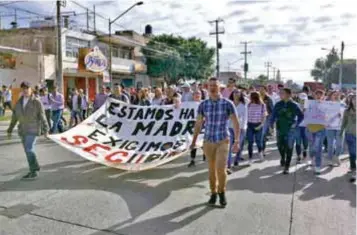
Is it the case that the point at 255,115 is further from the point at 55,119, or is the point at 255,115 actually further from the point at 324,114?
the point at 55,119

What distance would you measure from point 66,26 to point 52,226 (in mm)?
33322

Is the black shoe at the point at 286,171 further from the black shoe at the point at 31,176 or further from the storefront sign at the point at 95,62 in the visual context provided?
the storefront sign at the point at 95,62

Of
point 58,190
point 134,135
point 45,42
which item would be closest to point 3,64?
point 45,42

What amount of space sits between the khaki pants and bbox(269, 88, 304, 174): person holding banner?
2.65 metres

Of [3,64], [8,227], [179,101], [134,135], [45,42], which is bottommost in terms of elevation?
[8,227]

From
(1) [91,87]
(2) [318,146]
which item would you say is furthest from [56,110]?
(1) [91,87]

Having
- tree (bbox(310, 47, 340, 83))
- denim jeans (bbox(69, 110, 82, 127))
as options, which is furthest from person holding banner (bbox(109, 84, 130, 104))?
tree (bbox(310, 47, 340, 83))

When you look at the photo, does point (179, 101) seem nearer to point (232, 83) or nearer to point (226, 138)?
point (232, 83)

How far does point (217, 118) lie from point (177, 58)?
46.6 metres

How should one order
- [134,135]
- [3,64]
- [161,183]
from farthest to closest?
[3,64], [134,135], [161,183]

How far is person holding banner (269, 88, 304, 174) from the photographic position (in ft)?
27.0

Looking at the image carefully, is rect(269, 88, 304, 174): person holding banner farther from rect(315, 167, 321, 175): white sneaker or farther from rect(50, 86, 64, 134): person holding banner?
rect(50, 86, 64, 134): person holding banner

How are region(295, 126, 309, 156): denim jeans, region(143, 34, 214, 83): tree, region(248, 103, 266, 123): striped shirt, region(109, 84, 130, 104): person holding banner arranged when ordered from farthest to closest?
region(143, 34, 214, 83): tree → region(109, 84, 130, 104): person holding banner → region(295, 126, 309, 156): denim jeans → region(248, 103, 266, 123): striped shirt

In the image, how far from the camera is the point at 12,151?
10703 millimetres
